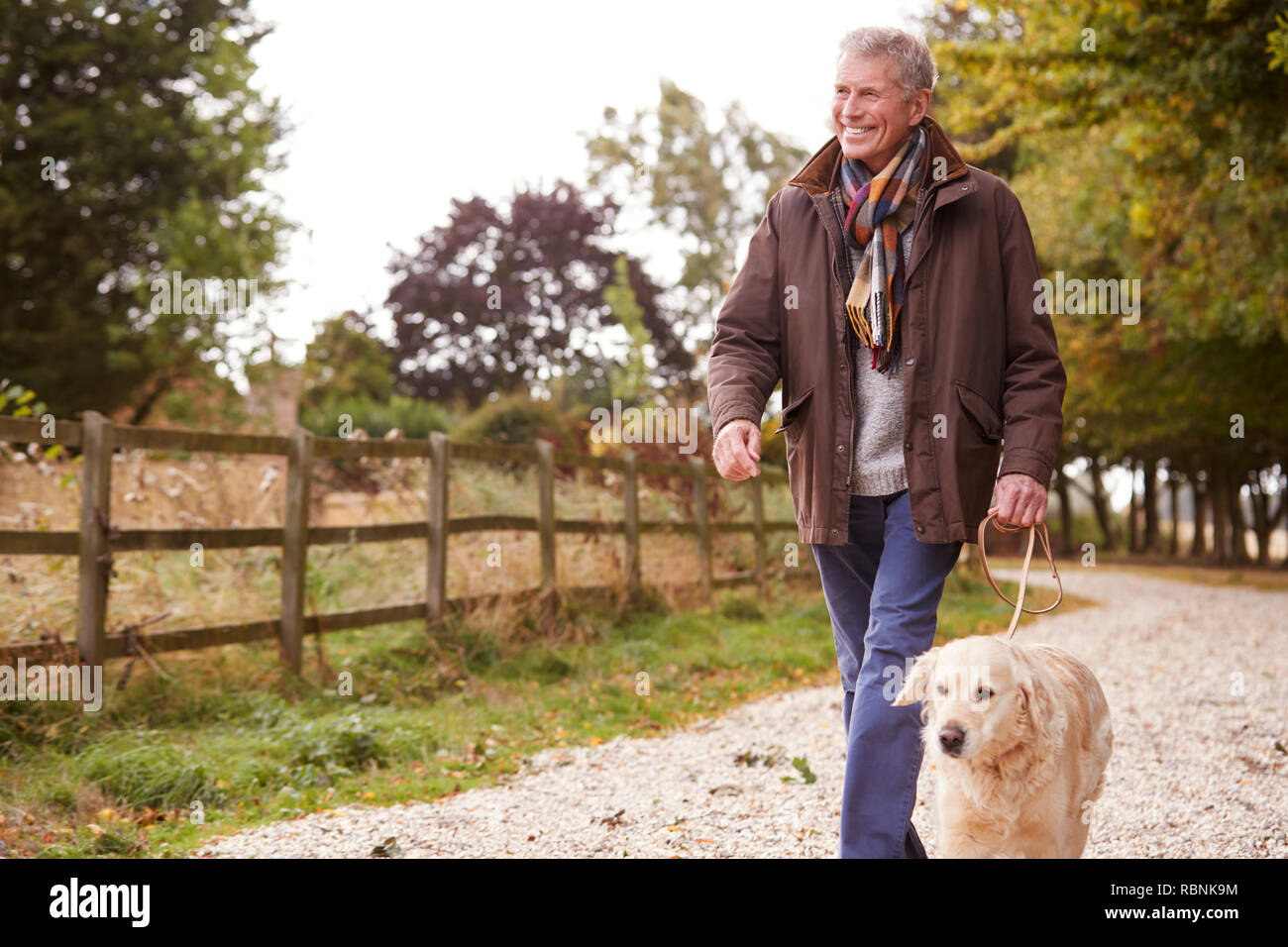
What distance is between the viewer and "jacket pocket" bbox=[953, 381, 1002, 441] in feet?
9.05

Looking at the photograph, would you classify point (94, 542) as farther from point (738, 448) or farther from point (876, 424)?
point (876, 424)

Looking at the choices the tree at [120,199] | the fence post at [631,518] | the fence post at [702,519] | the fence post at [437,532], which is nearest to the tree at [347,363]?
the tree at [120,199]

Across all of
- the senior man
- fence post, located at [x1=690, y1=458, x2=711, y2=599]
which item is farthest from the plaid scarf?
fence post, located at [x1=690, y1=458, x2=711, y2=599]

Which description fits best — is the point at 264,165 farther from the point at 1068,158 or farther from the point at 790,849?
the point at 790,849

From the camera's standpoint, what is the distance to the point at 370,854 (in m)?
3.70

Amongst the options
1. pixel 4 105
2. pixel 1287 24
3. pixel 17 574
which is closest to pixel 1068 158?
pixel 1287 24

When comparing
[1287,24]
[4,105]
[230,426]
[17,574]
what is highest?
[4,105]

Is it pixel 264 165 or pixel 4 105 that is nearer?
pixel 4 105

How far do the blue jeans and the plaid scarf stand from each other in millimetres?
424

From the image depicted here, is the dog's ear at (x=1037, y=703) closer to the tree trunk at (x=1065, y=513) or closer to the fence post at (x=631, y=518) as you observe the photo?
the fence post at (x=631, y=518)

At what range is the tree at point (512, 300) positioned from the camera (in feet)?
77.3

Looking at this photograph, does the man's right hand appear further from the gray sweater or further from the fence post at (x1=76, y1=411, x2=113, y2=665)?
the fence post at (x1=76, y1=411, x2=113, y2=665)
